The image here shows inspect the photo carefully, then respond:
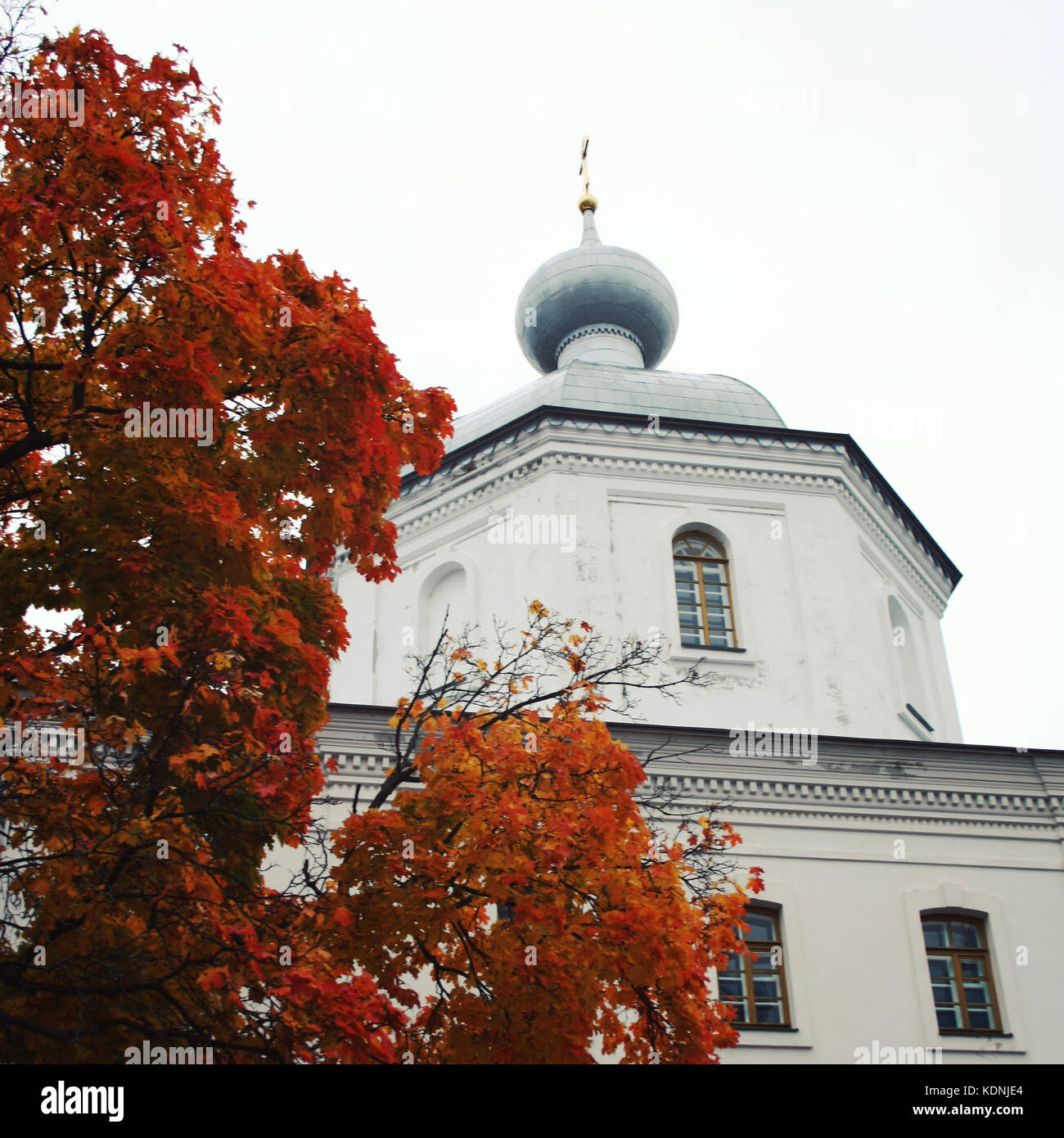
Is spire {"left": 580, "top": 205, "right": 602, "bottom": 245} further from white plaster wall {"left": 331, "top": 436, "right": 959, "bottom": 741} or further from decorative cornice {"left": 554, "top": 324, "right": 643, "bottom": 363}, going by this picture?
white plaster wall {"left": 331, "top": 436, "right": 959, "bottom": 741}

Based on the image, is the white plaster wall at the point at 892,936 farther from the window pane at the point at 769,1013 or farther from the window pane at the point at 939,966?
the window pane at the point at 939,966

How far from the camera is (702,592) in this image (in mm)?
14672

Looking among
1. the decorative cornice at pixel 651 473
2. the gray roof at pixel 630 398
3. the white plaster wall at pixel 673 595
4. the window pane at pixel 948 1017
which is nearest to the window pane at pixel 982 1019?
the window pane at pixel 948 1017

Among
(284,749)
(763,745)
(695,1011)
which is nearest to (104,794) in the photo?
(284,749)

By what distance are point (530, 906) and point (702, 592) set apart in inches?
304

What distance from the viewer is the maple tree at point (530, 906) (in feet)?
24.2

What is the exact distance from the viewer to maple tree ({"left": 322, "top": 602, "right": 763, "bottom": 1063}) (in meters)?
7.38

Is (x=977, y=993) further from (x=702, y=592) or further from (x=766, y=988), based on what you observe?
(x=702, y=592)

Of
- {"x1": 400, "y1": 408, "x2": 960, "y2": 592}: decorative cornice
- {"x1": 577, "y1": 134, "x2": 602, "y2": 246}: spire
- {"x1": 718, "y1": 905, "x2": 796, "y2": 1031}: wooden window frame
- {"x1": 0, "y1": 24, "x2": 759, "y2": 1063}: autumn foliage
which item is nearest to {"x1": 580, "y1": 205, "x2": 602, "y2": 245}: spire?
{"x1": 577, "y1": 134, "x2": 602, "y2": 246}: spire

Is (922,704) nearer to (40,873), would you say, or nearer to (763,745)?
(763,745)

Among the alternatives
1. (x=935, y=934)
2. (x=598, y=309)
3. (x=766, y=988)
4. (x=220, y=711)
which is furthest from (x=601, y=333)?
(x=220, y=711)

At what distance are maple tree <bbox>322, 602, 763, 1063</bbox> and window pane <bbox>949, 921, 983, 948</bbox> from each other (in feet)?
16.5

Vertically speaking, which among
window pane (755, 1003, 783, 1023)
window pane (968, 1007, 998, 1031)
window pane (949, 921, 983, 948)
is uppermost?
window pane (949, 921, 983, 948)

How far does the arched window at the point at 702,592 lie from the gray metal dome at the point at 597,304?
6094 millimetres
